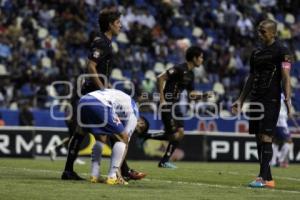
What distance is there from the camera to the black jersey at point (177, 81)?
1844 centimetres

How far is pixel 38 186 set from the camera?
11.8 metres

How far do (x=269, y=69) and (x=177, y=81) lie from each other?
17.0 ft

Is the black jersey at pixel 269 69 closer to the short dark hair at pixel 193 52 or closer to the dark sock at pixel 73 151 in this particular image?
the dark sock at pixel 73 151

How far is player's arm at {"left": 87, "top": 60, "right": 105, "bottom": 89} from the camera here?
1275 cm

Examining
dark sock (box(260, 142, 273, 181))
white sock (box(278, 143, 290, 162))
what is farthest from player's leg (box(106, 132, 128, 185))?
white sock (box(278, 143, 290, 162))

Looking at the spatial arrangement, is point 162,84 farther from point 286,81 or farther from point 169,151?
point 286,81

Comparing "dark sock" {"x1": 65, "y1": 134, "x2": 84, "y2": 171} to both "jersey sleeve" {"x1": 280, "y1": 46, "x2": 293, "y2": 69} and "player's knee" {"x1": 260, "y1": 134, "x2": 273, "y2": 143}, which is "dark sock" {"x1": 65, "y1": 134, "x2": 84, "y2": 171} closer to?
"player's knee" {"x1": 260, "y1": 134, "x2": 273, "y2": 143}

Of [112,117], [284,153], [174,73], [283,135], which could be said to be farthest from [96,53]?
[284,153]

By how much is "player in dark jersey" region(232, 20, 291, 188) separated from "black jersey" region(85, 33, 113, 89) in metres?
2.08

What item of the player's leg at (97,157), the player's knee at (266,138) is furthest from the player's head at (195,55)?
the player's leg at (97,157)

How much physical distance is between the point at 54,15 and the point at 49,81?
397 cm

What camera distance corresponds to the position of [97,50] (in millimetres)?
12984

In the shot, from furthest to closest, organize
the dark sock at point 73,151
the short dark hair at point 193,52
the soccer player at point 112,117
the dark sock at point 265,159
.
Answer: the short dark hair at point 193,52 < the dark sock at point 73,151 < the dark sock at point 265,159 < the soccer player at point 112,117

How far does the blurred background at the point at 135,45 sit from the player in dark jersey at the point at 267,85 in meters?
9.36
